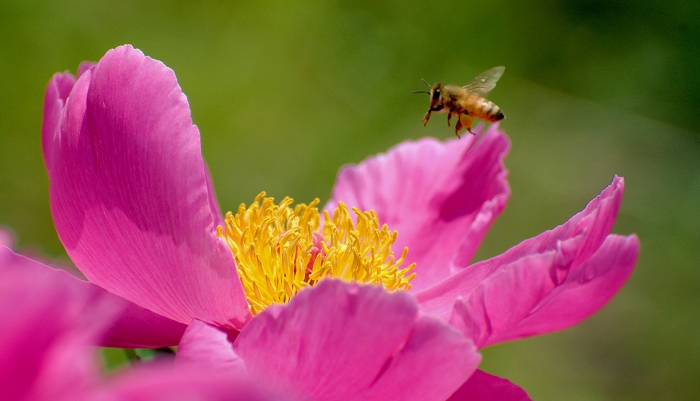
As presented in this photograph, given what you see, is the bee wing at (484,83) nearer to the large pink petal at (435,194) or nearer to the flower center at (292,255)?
the large pink petal at (435,194)

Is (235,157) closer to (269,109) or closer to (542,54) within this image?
(269,109)

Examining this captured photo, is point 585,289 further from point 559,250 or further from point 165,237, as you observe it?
point 165,237

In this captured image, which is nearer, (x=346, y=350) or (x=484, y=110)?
(x=346, y=350)

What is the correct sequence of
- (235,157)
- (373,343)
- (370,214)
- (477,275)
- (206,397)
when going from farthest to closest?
(235,157)
(370,214)
(477,275)
(373,343)
(206,397)

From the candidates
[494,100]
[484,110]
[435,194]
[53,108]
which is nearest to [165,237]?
[53,108]

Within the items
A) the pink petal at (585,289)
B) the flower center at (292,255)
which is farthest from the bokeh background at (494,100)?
the pink petal at (585,289)

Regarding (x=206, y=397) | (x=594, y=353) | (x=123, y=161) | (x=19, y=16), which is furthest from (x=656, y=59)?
(x=206, y=397)
